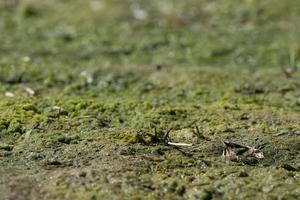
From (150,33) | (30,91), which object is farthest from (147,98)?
(150,33)

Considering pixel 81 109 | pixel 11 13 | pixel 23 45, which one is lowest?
pixel 81 109

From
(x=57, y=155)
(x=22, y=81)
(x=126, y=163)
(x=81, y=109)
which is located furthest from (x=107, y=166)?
(x=22, y=81)

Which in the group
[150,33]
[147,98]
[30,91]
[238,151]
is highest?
[150,33]

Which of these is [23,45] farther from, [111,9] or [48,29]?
[111,9]

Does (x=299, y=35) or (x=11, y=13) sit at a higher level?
(x=11, y=13)

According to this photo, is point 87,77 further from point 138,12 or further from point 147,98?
point 138,12

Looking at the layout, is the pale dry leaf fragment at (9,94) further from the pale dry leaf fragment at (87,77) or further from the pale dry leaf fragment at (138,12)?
the pale dry leaf fragment at (138,12)

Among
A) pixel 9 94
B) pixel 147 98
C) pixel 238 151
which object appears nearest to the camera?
pixel 238 151

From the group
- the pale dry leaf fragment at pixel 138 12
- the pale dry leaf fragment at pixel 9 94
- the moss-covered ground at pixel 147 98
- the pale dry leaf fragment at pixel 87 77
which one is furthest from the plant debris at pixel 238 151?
the pale dry leaf fragment at pixel 138 12
